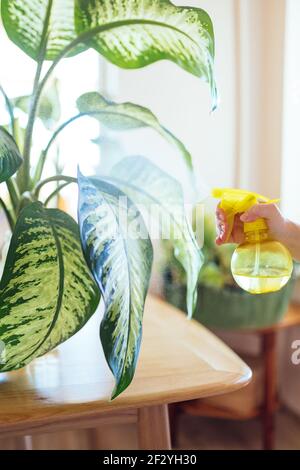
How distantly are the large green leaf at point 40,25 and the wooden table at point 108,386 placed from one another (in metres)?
0.36

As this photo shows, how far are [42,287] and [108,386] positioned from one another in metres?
0.14

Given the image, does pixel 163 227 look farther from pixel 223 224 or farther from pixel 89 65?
pixel 89 65

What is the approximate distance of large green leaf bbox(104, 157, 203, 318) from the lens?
63cm

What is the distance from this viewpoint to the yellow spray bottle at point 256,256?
1.74ft

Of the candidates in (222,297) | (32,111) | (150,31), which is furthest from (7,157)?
(222,297)

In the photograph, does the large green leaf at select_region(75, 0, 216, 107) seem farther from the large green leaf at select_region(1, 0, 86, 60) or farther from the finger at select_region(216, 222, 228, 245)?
the finger at select_region(216, 222, 228, 245)

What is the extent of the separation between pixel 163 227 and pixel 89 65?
403 mm

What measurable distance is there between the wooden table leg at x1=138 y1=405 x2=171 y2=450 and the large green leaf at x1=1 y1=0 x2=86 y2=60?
428 millimetres

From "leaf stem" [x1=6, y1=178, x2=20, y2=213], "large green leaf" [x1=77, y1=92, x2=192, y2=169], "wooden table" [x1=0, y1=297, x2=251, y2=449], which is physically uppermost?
"large green leaf" [x1=77, y1=92, x2=192, y2=169]

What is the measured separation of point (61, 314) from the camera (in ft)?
1.69

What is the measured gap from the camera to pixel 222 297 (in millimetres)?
1152

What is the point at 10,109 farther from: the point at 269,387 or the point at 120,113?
the point at 269,387

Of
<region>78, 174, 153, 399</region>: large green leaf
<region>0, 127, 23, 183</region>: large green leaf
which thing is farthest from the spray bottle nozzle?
<region>0, 127, 23, 183</region>: large green leaf

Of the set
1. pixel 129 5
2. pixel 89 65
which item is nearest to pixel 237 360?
pixel 129 5
